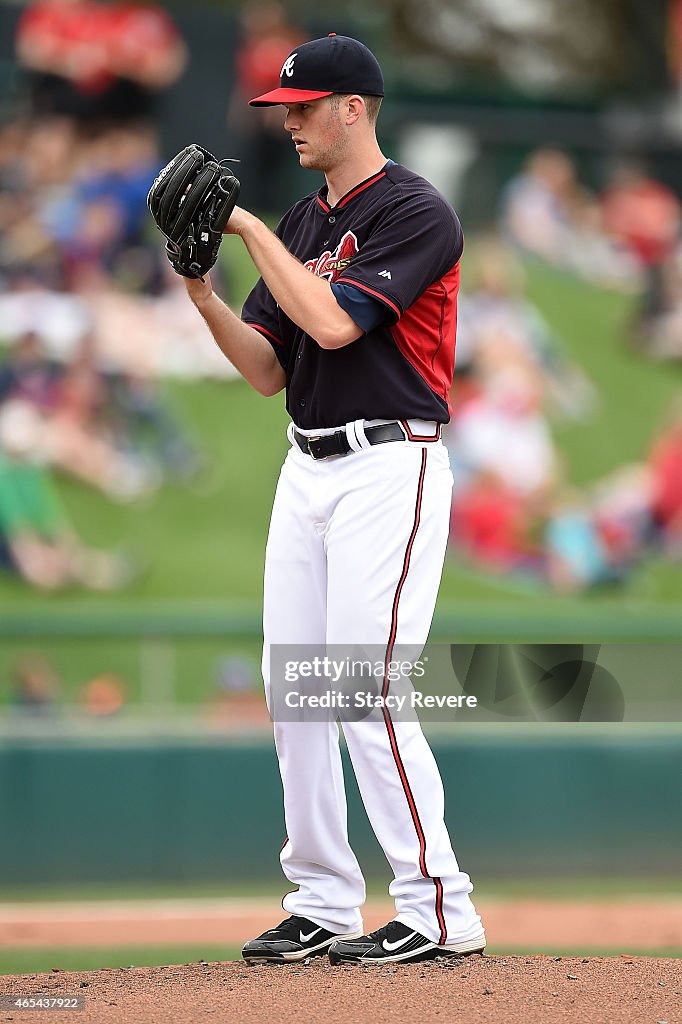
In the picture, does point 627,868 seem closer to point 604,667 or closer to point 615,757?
point 615,757

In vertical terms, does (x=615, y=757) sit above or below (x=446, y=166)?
below

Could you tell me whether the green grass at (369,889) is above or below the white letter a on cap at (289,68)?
below

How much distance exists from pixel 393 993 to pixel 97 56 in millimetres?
9001

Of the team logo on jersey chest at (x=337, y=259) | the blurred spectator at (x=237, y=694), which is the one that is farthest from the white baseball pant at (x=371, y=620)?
the blurred spectator at (x=237, y=694)

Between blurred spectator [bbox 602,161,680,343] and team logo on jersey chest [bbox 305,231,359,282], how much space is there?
28.2 ft

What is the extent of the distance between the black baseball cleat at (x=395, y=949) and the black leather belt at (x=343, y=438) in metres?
0.96

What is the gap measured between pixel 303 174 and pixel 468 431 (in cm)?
227

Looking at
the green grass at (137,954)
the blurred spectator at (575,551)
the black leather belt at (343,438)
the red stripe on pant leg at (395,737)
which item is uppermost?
the blurred spectator at (575,551)

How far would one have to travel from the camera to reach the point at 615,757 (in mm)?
5809

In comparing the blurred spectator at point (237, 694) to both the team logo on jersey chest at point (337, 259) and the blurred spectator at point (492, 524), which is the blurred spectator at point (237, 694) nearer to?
the team logo on jersey chest at point (337, 259)

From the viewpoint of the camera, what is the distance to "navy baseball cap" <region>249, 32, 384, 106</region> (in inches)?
110

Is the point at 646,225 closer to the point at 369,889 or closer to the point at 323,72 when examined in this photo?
the point at 369,889

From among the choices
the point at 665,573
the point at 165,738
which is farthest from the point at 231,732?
the point at 665,573

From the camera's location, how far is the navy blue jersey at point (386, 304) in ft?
9.04
